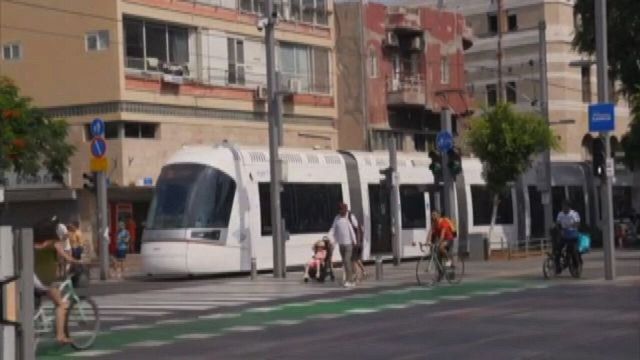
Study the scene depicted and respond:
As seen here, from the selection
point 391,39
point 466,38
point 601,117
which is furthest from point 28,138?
point 466,38

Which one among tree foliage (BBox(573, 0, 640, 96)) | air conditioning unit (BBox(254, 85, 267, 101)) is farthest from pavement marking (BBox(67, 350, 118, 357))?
air conditioning unit (BBox(254, 85, 267, 101))

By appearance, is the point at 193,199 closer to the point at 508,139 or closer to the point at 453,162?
the point at 453,162

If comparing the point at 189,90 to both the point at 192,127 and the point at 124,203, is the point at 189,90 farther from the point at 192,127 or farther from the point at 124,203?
the point at 124,203

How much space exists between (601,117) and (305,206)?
1109 centimetres

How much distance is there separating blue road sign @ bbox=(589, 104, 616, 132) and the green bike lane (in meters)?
3.73

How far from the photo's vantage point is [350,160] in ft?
124

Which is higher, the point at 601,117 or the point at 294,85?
the point at 294,85

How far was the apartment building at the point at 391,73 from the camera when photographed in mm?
59062

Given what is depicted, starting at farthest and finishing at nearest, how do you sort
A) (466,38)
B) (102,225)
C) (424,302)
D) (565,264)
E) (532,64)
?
(532,64), (466,38), (102,225), (565,264), (424,302)

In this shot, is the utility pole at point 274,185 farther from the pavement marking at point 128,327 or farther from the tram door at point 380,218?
the pavement marking at point 128,327

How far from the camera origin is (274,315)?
20.4m

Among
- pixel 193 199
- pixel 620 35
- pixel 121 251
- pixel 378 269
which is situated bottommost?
pixel 378 269

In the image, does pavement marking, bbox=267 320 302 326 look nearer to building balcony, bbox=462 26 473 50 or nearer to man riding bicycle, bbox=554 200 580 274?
man riding bicycle, bbox=554 200 580 274

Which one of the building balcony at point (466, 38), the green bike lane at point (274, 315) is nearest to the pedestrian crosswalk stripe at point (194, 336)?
the green bike lane at point (274, 315)
